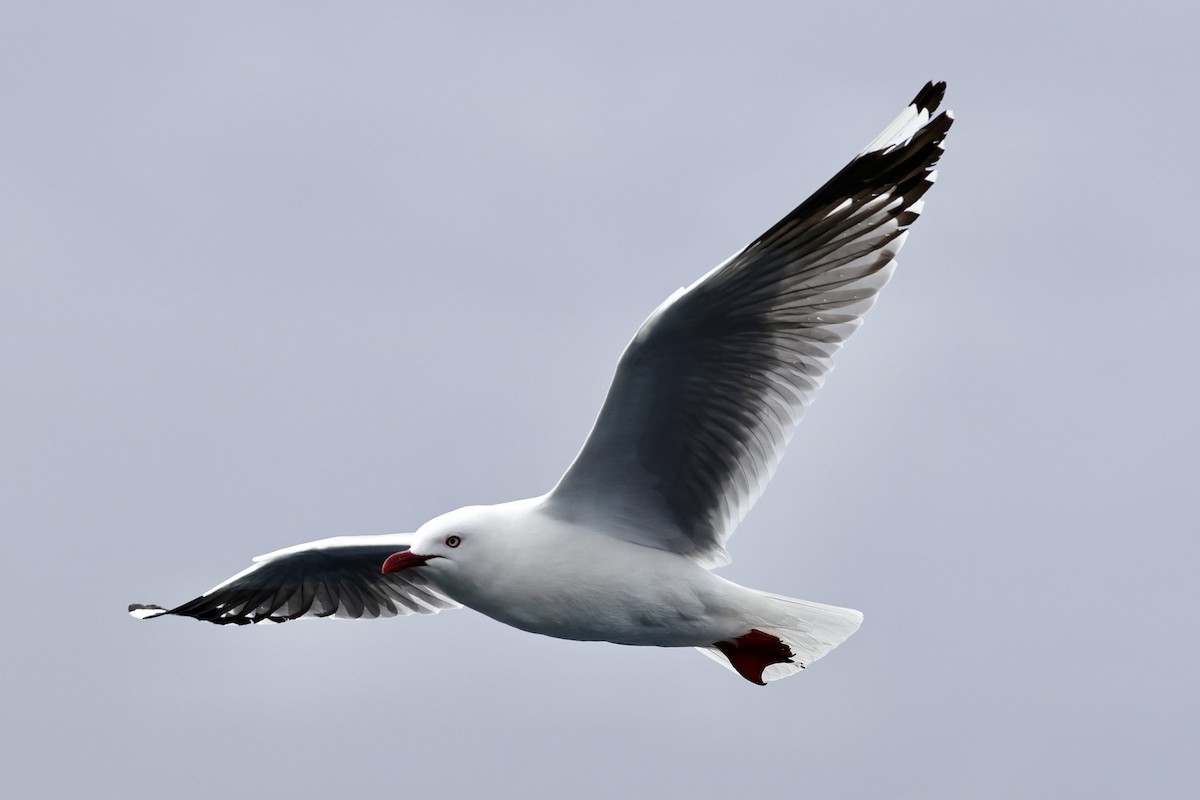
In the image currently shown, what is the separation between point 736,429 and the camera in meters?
10.6

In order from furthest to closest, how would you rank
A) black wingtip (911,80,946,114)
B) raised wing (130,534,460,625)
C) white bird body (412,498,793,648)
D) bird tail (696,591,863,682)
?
raised wing (130,534,460,625) → bird tail (696,591,863,682) → white bird body (412,498,793,648) → black wingtip (911,80,946,114)

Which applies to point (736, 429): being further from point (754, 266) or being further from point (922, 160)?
point (922, 160)

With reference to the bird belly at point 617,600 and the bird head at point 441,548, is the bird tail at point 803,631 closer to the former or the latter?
the bird belly at point 617,600

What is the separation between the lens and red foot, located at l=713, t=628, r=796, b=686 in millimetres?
11172

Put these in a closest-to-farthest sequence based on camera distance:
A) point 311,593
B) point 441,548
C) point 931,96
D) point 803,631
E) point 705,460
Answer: point 931,96 < point 441,548 < point 705,460 < point 803,631 < point 311,593

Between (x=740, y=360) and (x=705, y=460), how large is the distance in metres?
0.83

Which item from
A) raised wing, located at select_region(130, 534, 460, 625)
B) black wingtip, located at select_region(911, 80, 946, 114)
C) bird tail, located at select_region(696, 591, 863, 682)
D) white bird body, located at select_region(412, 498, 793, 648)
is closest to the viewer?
black wingtip, located at select_region(911, 80, 946, 114)

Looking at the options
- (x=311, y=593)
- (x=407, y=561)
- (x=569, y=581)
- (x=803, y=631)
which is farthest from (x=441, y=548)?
(x=311, y=593)

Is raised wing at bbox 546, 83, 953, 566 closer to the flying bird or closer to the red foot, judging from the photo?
the flying bird

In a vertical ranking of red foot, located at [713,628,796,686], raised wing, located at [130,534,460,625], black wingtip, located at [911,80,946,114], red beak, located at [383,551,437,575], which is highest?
black wingtip, located at [911,80,946,114]

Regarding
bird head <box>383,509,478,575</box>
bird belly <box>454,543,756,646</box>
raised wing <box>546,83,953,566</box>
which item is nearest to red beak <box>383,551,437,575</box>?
bird head <box>383,509,478,575</box>

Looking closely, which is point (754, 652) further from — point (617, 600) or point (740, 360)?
point (740, 360)

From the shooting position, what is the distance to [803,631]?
11.3 meters

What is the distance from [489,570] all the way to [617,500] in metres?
0.94
